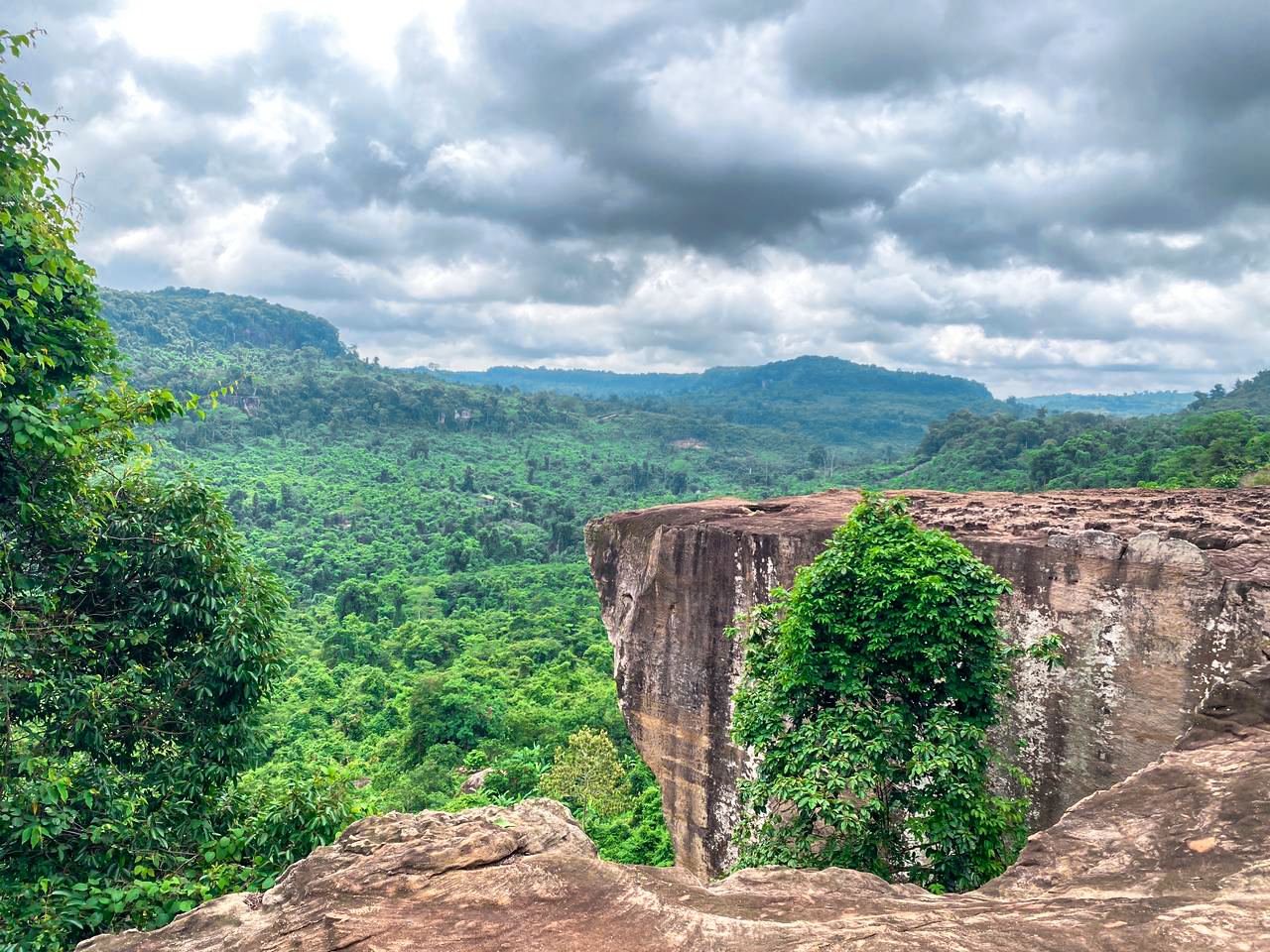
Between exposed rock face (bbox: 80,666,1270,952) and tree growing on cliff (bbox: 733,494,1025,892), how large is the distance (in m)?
1.31

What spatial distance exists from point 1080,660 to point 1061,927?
16.2 feet

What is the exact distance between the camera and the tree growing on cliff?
5891mm

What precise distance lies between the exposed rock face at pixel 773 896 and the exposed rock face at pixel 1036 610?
2.39 metres

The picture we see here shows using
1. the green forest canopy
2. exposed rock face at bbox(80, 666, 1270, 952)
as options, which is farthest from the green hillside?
exposed rock face at bbox(80, 666, 1270, 952)

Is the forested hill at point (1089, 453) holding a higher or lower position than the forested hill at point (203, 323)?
lower

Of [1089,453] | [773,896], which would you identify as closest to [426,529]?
[1089,453]

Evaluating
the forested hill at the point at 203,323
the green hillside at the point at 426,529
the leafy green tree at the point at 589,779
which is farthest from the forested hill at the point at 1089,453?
the forested hill at the point at 203,323

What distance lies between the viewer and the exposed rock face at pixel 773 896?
350 centimetres

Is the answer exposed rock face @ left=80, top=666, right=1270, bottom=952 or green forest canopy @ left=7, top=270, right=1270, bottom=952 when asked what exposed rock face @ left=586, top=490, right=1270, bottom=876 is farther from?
green forest canopy @ left=7, top=270, right=1270, bottom=952

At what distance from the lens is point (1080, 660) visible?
762 centimetres

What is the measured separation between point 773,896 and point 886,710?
245 cm

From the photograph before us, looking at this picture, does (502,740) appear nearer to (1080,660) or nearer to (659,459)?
(1080,660)

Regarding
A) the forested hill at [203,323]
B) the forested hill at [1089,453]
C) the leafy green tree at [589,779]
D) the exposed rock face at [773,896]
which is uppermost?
the forested hill at [203,323]

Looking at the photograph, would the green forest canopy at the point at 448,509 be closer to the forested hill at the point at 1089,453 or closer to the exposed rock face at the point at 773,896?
the forested hill at the point at 1089,453
